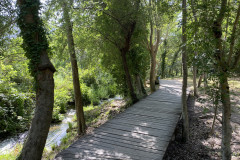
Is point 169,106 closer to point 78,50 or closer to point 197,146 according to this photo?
point 197,146

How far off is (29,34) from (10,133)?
5.54m

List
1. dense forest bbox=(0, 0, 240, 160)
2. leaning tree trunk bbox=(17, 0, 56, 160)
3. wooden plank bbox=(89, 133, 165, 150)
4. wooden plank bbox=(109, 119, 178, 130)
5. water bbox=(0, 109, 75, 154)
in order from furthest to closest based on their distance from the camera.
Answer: water bbox=(0, 109, 75, 154) → wooden plank bbox=(109, 119, 178, 130) → wooden plank bbox=(89, 133, 165, 150) → leaning tree trunk bbox=(17, 0, 56, 160) → dense forest bbox=(0, 0, 240, 160)

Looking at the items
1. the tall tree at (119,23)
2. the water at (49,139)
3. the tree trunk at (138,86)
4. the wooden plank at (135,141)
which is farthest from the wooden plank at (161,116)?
the water at (49,139)

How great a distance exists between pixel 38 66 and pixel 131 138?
2.83 metres

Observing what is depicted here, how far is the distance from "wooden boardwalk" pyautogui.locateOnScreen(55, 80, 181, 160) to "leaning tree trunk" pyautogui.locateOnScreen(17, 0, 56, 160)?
0.68 m

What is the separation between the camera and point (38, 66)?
3.62 m

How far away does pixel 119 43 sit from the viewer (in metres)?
7.23

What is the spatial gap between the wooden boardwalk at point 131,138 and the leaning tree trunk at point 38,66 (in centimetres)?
68

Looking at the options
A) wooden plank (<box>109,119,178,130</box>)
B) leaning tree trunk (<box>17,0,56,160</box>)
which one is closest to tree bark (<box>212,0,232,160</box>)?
wooden plank (<box>109,119,178,130</box>)

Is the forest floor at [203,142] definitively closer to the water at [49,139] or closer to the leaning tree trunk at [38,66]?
the leaning tree trunk at [38,66]

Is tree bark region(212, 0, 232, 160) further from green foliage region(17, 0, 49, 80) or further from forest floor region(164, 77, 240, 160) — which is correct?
green foliage region(17, 0, 49, 80)

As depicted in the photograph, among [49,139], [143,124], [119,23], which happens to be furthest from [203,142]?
[49,139]

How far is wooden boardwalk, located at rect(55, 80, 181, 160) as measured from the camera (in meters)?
3.47

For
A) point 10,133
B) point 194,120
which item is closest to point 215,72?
point 194,120
